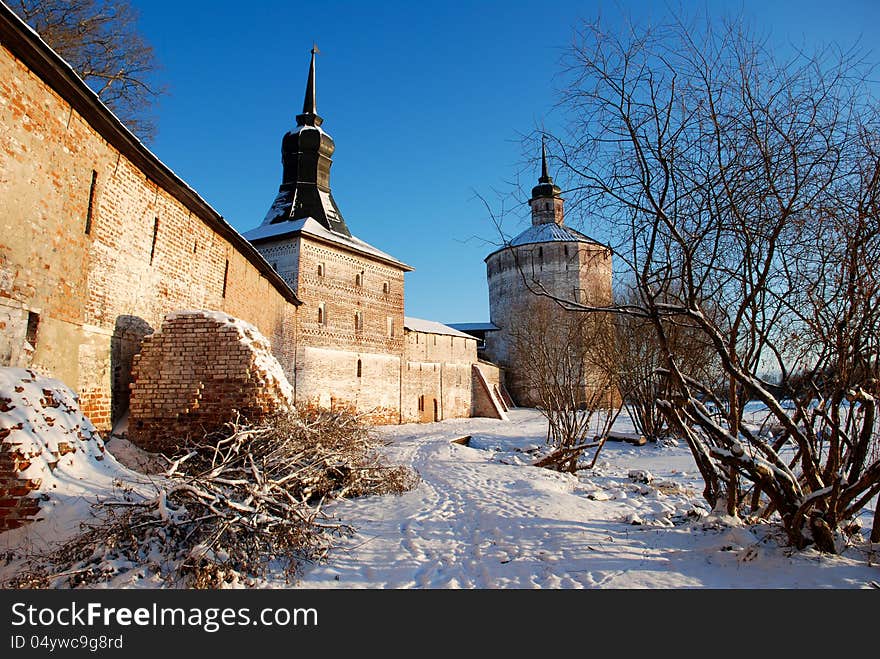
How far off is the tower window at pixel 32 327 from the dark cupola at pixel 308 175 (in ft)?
59.8

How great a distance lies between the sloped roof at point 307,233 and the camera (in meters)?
19.9

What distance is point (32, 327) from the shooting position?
Answer: 4566mm

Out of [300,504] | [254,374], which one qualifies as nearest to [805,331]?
[300,504]

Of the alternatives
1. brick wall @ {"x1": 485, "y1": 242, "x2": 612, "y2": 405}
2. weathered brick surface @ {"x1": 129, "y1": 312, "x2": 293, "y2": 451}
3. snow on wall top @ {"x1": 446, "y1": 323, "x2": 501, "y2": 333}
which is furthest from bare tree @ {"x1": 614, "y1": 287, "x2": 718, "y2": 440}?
snow on wall top @ {"x1": 446, "y1": 323, "x2": 501, "y2": 333}

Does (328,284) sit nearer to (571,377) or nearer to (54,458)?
(571,377)

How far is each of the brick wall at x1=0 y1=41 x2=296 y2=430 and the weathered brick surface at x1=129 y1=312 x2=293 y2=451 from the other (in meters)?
0.40

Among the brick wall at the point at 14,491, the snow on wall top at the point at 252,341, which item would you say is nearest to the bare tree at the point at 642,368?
the snow on wall top at the point at 252,341

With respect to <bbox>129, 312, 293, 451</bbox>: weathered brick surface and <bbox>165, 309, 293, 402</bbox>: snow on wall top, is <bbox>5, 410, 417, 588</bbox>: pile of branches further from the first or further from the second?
<bbox>165, 309, 293, 402</bbox>: snow on wall top

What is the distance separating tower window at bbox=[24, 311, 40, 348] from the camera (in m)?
4.52

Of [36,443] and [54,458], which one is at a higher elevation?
[36,443]

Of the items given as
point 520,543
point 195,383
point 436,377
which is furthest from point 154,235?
point 436,377

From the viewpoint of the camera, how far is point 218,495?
139 inches

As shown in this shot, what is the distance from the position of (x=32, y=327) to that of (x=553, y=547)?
5285mm
